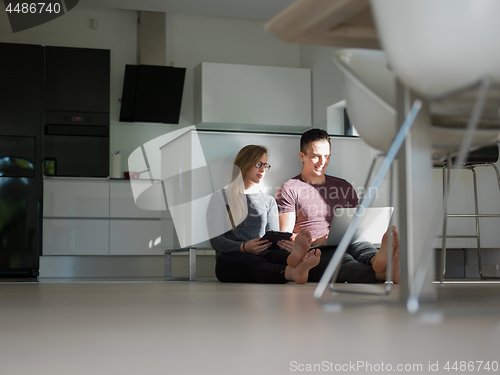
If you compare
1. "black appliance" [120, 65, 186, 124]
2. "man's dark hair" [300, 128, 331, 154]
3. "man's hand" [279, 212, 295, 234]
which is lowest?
"man's hand" [279, 212, 295, 234]

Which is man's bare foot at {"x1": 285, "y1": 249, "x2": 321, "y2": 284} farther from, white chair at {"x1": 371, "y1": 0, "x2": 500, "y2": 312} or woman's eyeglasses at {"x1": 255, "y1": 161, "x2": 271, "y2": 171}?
white chair at {"x1": 371, "y1": 0, "x2": 500, "y2": 312}

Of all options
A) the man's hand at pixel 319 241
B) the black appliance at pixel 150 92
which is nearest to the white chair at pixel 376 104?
the man's hand at pixel 319 241

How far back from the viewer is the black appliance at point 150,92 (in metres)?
6.00

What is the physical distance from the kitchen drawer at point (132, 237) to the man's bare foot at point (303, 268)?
113 inches

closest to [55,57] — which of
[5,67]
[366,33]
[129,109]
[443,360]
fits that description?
[5,67]

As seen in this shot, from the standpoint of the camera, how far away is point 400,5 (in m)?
0.85

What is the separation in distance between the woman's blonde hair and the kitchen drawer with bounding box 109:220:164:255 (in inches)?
81.9

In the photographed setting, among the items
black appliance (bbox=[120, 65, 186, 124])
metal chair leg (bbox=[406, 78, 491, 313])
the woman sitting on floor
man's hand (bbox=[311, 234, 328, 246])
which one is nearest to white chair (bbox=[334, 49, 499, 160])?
metal chair leg (bbox=[406, 78, 491, 313])

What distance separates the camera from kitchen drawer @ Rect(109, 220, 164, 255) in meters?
5.32

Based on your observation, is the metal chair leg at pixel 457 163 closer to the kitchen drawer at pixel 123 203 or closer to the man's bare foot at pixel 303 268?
the man's bare foot at pixel 303 268

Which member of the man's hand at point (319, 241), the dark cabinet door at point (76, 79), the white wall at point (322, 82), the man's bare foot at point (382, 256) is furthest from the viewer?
the white wall at point (322, 82)

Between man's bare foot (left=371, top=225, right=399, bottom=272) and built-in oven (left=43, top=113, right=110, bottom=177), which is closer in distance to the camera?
man's bare foot (left=371, top=225, right=399, bottom=272)

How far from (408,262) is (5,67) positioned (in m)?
5.30

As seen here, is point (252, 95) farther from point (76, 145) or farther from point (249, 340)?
point (249, 340)
